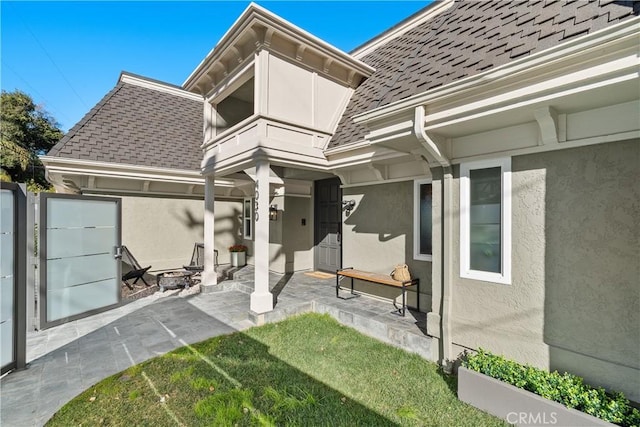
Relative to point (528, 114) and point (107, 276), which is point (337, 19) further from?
point (107, 276)

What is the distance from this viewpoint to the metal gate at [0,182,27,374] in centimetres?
341

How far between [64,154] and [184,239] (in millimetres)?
3906

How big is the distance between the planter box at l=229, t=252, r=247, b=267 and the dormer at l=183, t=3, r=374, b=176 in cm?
367

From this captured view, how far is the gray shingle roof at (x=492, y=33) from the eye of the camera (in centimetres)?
242

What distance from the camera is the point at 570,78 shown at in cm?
228

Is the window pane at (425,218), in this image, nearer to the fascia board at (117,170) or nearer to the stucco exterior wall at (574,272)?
the stucco exterior wall at (574,272)

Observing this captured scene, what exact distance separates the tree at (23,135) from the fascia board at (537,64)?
22.5 m

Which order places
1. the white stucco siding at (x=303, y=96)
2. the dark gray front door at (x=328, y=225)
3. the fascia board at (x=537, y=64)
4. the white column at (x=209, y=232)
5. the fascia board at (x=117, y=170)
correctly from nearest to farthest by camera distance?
the fascia board at (x=537, y=64)
the white stucco siding at (x=303, y=96)
the fascia board at (x=117, y=170)
the white column at (x=209, y=232)
the dark gray front door at (x=328, y=225)

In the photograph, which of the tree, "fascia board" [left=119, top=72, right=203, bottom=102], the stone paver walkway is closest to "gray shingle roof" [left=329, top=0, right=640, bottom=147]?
the stone paver walkway

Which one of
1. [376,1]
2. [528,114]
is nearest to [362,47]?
[376,1]

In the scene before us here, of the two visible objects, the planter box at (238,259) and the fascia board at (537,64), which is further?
the planter box at (238,259)

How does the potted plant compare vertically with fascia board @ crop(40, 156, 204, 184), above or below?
below

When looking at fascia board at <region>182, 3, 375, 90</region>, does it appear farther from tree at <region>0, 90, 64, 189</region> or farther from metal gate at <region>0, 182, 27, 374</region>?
tree at <region>0, 90, 64, 189</region>

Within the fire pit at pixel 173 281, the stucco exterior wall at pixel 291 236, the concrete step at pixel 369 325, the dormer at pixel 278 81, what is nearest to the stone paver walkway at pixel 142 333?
the concrete step at pixel 369 325
